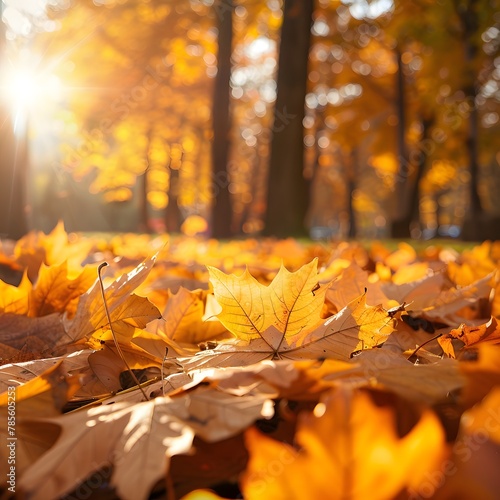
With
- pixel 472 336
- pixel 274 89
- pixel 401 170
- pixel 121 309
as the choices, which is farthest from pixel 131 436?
pixel 401 170

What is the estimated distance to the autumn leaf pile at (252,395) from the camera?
0.41 m

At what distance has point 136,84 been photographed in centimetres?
1595

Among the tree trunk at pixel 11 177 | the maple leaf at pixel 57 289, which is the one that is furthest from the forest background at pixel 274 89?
the maple leaf at pixel 57 289

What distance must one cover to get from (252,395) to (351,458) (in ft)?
0.88

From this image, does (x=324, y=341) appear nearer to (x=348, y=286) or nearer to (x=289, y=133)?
(x=348, y=286)

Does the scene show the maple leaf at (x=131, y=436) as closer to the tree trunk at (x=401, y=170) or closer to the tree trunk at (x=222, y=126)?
the tree trunk at (x=222, y=126)

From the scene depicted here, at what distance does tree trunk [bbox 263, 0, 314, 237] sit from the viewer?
10.2 metres

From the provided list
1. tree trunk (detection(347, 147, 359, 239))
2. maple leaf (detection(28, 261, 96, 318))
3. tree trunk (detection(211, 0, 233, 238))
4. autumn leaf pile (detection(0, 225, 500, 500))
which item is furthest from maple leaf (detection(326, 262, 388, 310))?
tree trunk (detection(347, 147, 359, 239))

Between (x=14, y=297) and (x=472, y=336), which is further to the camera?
(x=14, y=297)

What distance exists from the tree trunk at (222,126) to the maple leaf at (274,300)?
13253 millimetres

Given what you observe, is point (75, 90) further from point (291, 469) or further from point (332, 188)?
point (332, 188)

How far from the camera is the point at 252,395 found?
2.15ft

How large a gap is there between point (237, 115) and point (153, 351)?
90.8 ft

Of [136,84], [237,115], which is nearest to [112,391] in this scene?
[136,84]
